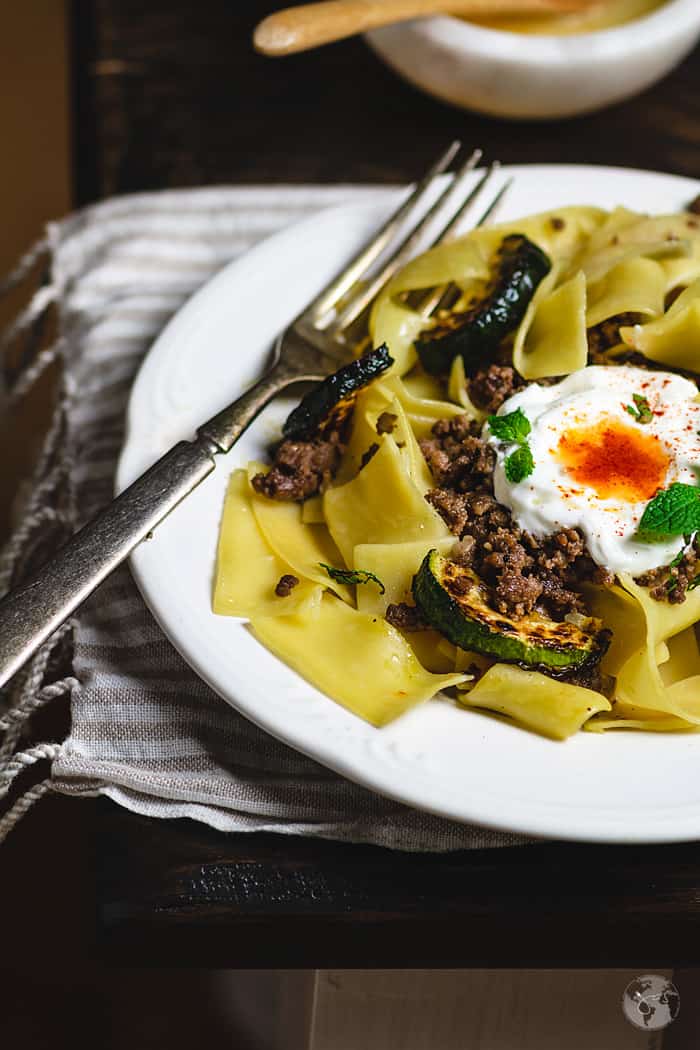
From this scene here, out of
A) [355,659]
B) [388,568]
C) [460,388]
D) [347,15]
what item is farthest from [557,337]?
[347,15]

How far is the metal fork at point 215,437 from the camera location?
2.69m

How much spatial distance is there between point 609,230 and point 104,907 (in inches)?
89.8

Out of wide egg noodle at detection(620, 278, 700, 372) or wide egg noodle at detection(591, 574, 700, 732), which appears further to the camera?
wide egg noodle at detection(620, 278, 700, 372)

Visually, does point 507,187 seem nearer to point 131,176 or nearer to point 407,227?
point 407,227

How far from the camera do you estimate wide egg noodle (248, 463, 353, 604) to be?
9.78 ft

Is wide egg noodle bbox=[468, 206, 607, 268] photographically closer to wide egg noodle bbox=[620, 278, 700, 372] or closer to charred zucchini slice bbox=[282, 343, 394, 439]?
wide egg noodle bbox=[620, 278, 700, 372]

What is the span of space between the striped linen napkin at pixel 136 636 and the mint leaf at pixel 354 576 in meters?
0.39

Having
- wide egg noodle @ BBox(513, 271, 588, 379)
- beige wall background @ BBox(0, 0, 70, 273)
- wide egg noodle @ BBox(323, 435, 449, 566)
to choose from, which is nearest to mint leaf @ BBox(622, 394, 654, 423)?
wide egg noodle @ BBox(513, 271, 588, 379)

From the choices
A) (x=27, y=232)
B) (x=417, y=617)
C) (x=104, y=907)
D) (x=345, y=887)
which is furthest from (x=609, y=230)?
(x=27, y=232)

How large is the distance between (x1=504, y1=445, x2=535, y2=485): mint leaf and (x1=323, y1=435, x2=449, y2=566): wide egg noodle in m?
0.20

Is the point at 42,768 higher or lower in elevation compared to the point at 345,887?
higher

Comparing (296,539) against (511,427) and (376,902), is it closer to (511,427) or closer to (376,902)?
(511,427)

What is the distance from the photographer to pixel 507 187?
385cm

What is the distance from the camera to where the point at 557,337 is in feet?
11.0
